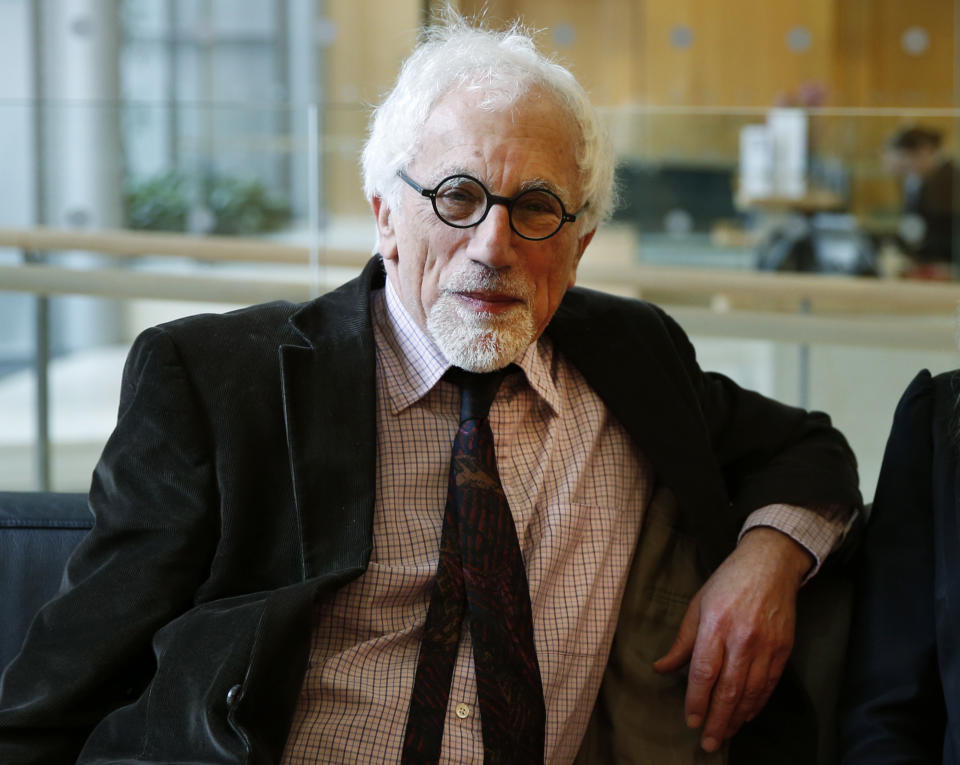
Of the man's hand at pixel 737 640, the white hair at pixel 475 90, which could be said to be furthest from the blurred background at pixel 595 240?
the man's hand at pixel 737 640

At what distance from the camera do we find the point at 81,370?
385cm

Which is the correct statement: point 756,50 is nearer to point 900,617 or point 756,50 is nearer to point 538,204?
point 538,204

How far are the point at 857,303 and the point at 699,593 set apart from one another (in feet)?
5.54

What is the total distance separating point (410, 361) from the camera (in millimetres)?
1739

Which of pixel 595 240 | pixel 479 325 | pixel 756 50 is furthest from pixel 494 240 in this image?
pixel 756 50

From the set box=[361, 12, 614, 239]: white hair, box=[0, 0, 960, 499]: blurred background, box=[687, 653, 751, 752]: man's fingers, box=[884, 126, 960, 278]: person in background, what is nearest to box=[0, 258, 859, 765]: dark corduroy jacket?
box=[687, 653, 751, 752]: man's fingers

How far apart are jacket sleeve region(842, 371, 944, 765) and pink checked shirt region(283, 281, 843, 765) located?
0.09 meters

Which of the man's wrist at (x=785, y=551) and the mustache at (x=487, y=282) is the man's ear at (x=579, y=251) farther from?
the man's wrist at (x=785, y=551)

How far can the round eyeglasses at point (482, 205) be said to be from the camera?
1646mm

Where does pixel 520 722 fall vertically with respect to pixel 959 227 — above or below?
below

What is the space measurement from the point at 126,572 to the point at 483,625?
0.47 meters

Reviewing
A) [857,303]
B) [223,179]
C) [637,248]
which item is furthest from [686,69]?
[857,303]

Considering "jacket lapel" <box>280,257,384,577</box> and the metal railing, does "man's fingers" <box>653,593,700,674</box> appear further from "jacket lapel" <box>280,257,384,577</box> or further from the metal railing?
the metal railing

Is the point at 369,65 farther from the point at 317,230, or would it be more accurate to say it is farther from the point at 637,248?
the point at 317,230
